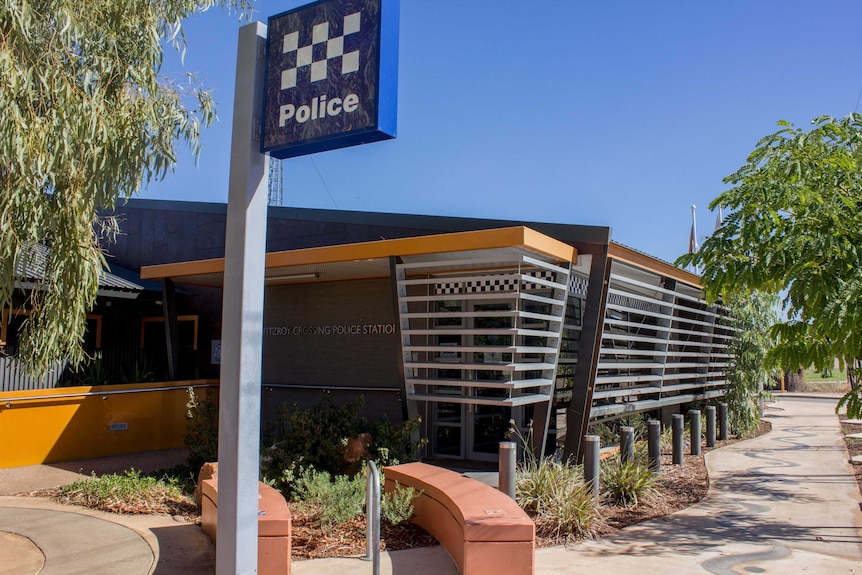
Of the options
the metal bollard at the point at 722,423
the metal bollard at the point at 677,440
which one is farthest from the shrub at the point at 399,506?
the metal bollard at the point at 722,423

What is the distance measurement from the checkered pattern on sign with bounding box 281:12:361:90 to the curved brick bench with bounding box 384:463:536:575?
3534 mm

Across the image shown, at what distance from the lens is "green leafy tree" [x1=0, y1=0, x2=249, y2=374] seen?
5.61 meters

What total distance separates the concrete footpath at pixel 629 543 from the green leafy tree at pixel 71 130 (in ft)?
6.13

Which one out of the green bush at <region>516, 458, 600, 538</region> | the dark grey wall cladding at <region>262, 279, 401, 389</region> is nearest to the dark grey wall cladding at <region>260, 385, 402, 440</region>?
the dark grey wall cladding at <region>262, 279, 401, 389</region>

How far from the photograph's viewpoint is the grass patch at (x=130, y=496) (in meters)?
8.21

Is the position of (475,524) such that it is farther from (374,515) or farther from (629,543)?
(629,543)

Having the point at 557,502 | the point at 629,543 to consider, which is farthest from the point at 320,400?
the point at 629,543

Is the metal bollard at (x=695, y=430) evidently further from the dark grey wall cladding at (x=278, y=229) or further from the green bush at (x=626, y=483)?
the dark grey wall cladding at (x=278, y=229)

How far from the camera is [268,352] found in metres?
14.3

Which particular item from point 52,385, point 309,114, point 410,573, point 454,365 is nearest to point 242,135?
point 309,114

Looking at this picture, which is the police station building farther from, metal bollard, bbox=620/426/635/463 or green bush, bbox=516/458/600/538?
green bush, bbox=516/458/600/538

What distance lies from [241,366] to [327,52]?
2.10 meters

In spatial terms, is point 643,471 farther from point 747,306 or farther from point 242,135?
point 747,306

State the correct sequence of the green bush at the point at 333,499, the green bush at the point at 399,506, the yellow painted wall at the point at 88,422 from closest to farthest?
1. the green bush at the point at 399,506
2. the green bush at the point at 333,499
3. the yellow painted wall at the point at 88,422
